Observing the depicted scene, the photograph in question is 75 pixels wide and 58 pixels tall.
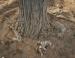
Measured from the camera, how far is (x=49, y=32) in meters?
2.37

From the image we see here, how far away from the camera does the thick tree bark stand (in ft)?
6.88

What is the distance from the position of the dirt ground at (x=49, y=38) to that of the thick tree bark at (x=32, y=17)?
3.7 inches

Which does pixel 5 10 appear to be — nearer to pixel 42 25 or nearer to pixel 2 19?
pixel 2 19

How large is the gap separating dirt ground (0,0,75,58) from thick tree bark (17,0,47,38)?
3.7 inches

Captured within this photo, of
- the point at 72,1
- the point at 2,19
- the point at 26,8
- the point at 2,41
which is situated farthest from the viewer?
the point at 72,1

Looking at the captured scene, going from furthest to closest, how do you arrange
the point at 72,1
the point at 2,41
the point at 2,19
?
the point at 72,1, the point at 2,19, the point at 2,41

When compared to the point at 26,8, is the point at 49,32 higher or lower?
lower

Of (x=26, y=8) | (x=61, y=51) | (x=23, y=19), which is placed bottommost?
(x=61, y=51)

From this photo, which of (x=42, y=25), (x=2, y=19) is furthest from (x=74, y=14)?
(x=2, y=19)

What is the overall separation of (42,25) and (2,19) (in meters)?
0.62

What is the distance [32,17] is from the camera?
218 cm

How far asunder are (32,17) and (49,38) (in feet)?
1.11

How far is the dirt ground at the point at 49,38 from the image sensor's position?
7.05 feet

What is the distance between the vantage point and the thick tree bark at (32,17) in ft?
6.88
